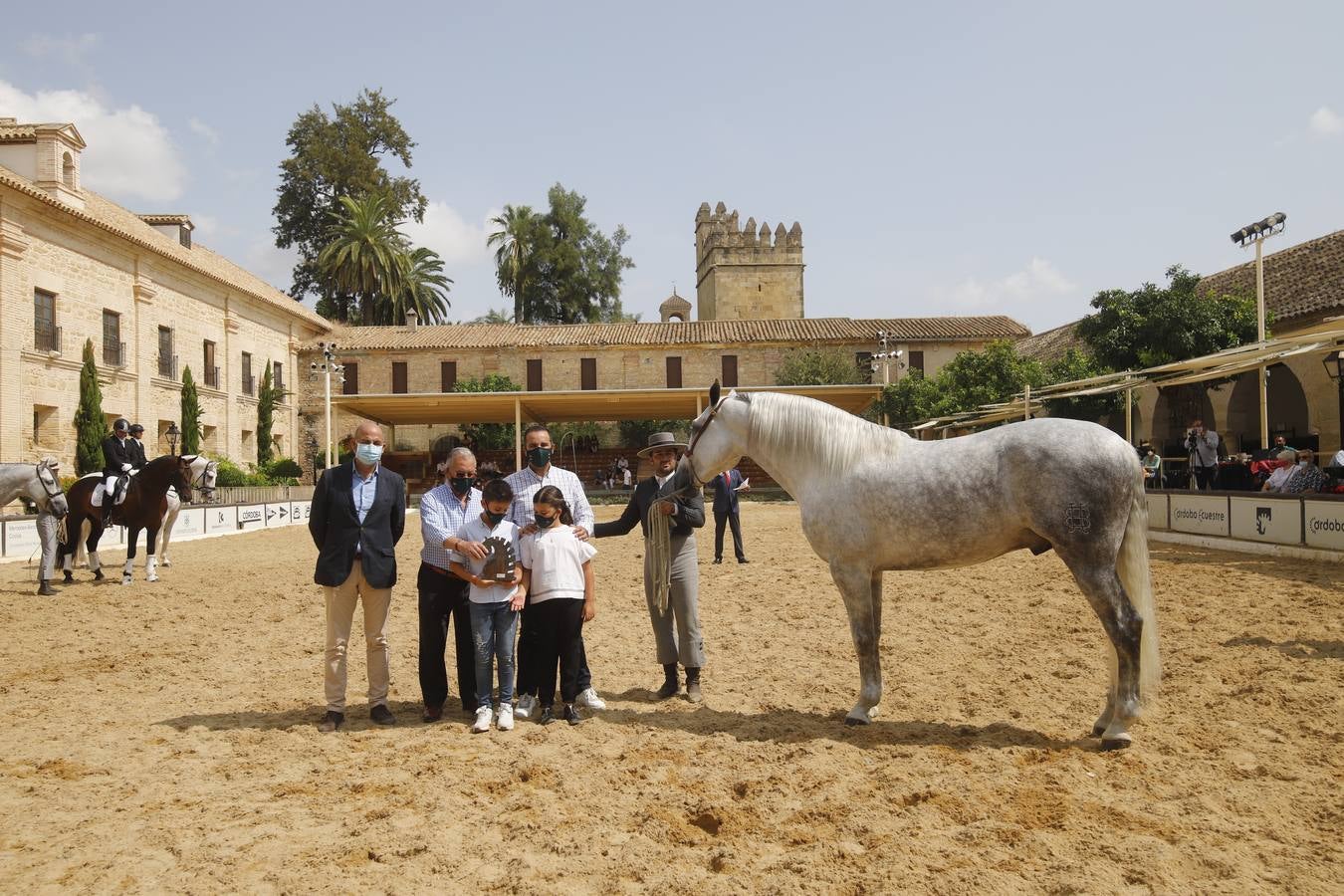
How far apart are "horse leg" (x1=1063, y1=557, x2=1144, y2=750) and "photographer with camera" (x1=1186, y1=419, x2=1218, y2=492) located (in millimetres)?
13132

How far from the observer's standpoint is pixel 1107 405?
92.3ft

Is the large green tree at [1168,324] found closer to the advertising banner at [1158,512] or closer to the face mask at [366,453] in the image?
the advertising banner at [1158,512]

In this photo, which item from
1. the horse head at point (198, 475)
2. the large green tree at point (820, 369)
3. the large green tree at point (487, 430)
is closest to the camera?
the horse head at point (198, 475)

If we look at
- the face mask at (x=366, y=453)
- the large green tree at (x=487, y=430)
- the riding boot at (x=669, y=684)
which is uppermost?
the large green tree at (x=487, y=430)

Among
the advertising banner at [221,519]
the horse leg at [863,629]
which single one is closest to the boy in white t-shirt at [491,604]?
the horse leg at [863,629]

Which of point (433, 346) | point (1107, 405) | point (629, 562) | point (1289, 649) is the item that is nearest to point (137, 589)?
point (629, 562)

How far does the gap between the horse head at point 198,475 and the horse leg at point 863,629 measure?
32.7ft

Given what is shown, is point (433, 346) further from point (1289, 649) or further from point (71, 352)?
point (1289, 649)

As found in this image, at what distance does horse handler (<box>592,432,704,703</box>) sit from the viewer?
224 inches

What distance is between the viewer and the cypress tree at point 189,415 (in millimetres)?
30125

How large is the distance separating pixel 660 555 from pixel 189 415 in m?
29.8

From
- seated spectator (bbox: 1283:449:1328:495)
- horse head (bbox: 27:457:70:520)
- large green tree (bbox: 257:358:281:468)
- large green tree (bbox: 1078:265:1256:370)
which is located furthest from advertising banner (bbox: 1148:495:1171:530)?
large green tree (bbox: 257:358:281:468)

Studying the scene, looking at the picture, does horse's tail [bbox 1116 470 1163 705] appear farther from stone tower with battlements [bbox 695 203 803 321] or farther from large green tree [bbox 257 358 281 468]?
stone tower with battlements [bbox 695 203 803 321]

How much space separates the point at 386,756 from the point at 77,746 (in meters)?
1.78
